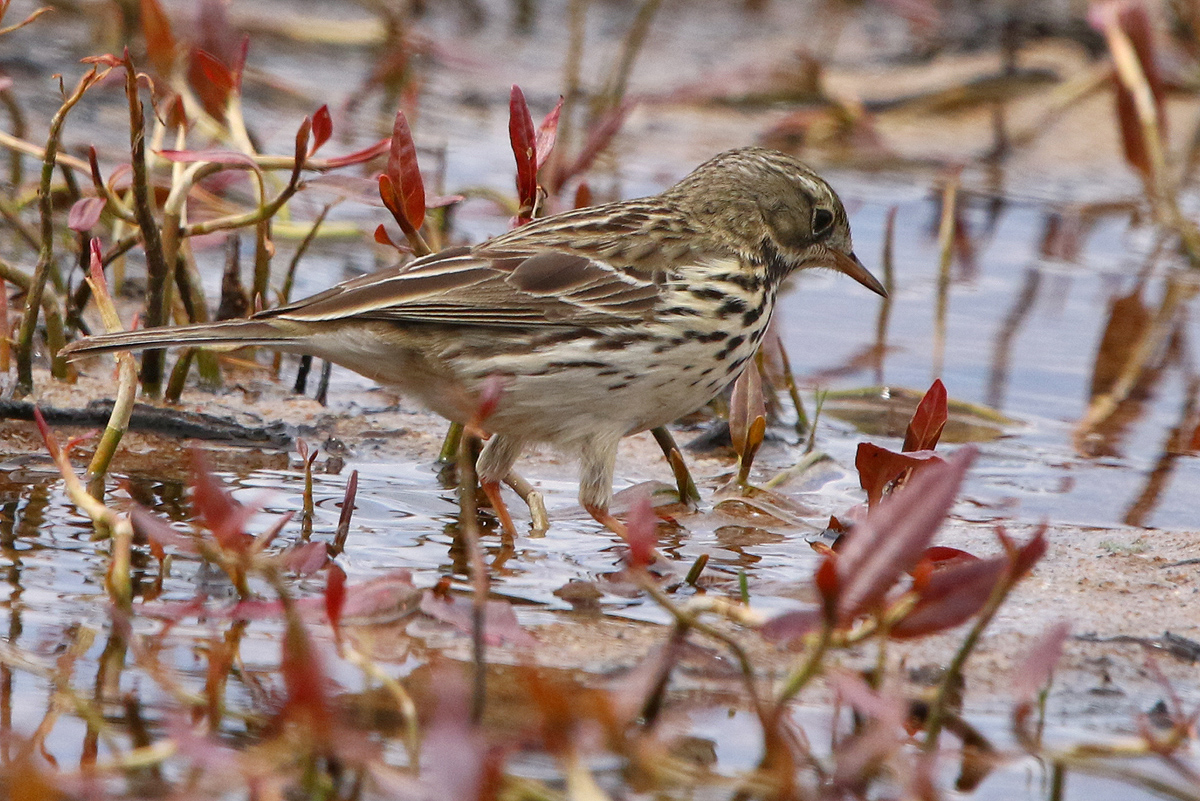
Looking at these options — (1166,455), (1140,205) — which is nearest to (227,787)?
(1166,455)

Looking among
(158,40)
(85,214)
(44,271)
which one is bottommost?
(44,271)

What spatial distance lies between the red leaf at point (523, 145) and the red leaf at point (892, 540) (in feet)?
8.79

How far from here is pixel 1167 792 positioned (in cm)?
302

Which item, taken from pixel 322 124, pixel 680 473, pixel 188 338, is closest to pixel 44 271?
pixel 188 338

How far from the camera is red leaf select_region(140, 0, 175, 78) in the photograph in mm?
6504

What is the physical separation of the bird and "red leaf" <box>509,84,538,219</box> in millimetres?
173

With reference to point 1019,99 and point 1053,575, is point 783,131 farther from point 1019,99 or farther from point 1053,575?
point 1053,575

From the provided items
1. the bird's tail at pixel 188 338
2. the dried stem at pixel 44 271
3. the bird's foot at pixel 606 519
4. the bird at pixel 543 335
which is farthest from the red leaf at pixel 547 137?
the dried stem at pixel 44 271

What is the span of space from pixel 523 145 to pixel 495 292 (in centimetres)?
52

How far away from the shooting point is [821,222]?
21.0 feet

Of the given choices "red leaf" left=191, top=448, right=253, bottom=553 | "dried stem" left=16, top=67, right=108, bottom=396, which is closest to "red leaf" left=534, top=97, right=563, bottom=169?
"dried stem" left=16, top=67, right=108, bottom=396

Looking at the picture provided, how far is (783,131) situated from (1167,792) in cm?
896

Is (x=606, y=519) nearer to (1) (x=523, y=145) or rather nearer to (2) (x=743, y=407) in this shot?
(2) (x=743, y=407)

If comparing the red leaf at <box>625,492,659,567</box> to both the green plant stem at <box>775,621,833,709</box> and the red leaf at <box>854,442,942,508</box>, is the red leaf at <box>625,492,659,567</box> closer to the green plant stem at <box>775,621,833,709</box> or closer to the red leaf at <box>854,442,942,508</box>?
the green plant stem at <box>775,621,833,709</box>
